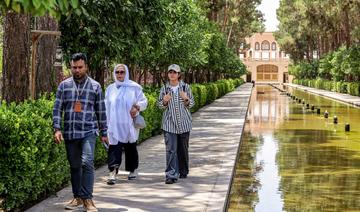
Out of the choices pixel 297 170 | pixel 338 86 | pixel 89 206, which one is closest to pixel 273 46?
pixel 338 86

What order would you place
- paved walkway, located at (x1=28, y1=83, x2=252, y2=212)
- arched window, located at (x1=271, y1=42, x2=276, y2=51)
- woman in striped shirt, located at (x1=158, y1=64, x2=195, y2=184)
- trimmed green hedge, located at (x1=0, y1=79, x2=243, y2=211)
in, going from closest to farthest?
trimmed green hedge, located at (x1=0, y1=79, x2=243, y2=211)
paved walkway, located at (x1=28, y1=83, x2=252, y2=212)
woman in striped shirt, located at (x1=158, y1=64, x2=195, y2=184)
arched window, located at (x1=271, y1=42, x2=276, y2=51)

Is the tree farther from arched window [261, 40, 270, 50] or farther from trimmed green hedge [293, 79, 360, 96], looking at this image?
arched window [261, 40, 270, 50]

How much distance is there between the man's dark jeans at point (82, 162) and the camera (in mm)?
6875

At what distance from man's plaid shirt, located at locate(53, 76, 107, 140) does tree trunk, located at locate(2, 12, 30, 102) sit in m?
2.14

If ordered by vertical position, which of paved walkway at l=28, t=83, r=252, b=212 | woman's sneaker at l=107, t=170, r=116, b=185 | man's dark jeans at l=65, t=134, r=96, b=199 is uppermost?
man's dark jeans at l=65, t=134, r=96, b=199

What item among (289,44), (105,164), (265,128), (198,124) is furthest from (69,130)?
(289,44)

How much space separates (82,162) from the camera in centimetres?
689

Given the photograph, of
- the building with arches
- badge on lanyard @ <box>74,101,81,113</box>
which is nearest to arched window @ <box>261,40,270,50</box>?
the building with arches

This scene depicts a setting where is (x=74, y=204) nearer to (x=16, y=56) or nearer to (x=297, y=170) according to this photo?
(x=16, y=56)

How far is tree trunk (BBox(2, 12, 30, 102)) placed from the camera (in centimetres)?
885

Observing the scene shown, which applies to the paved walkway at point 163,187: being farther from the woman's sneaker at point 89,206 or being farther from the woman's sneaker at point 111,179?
the woman's sneaker at point 89,206

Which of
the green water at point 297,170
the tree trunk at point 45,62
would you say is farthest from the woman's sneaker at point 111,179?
the tree trunk at point 45,62

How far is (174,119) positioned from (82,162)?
7.33 ft

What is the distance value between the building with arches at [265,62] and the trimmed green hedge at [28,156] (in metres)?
121
